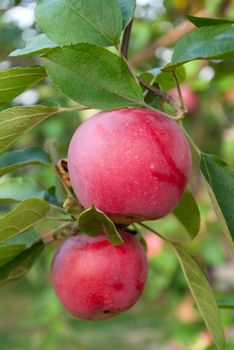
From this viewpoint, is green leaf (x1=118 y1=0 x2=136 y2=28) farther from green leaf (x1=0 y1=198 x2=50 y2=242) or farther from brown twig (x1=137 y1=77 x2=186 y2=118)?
green leaf (x1=0 y1=198 x2=50 y2=242)

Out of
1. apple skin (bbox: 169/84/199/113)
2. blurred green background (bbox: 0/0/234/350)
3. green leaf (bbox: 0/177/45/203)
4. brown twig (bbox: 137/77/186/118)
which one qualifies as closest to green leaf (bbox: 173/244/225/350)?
brown twig (bbox: 137/77/186/118)

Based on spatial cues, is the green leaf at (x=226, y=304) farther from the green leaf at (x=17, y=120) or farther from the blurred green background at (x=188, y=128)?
the blurred green background at (x=188, y=128)

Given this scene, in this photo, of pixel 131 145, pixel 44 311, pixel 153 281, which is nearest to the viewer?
pixel 131 145

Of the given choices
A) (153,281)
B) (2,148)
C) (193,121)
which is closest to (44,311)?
(153,281)

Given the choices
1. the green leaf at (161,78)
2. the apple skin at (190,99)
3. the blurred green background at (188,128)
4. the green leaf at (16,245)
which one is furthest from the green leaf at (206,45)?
the apple skin at (190,99)

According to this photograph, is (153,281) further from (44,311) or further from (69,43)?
(69,43)

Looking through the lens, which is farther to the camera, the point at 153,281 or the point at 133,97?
the point at 153,281
